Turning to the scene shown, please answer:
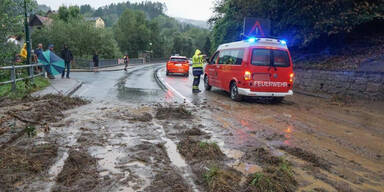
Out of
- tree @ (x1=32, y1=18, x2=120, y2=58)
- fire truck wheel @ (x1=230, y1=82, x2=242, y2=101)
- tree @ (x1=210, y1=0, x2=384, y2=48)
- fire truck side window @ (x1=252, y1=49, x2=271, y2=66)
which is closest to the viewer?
fire truck side window @ (x1=252, y1=49, x2=271, y2=66)

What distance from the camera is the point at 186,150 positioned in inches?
189

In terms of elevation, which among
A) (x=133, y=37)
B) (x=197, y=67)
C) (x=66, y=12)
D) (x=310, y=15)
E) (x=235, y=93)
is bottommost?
(x=235, y=93)

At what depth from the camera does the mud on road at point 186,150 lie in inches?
142

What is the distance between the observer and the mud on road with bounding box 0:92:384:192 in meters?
3.61

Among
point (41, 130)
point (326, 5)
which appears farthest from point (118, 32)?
point (41, 130)

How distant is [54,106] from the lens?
809 cm

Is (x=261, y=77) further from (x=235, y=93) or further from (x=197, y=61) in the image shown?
(x=197, y=61)

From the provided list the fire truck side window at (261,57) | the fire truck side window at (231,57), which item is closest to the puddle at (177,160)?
the fire truck side window at (261,57)

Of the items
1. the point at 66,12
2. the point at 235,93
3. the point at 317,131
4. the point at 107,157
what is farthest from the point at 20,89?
the point at 66,12

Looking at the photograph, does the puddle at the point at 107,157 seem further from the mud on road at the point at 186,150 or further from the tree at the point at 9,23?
the tree at the point at 9,23

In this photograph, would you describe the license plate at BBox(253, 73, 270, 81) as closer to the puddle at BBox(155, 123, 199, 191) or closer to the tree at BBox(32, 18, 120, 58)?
the puddle at BBox(155, 123, 199, 191)

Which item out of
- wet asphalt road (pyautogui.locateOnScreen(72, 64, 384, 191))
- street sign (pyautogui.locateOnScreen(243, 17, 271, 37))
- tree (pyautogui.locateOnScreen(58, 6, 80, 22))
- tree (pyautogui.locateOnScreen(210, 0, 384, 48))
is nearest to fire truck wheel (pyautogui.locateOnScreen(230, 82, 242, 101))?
wet asphalt road (pyautogui.locateOnScreen(72, 64, 384, 191))

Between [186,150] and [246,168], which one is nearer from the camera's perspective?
[246,168]

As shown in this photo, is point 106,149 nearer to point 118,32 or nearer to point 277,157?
point 277,157
